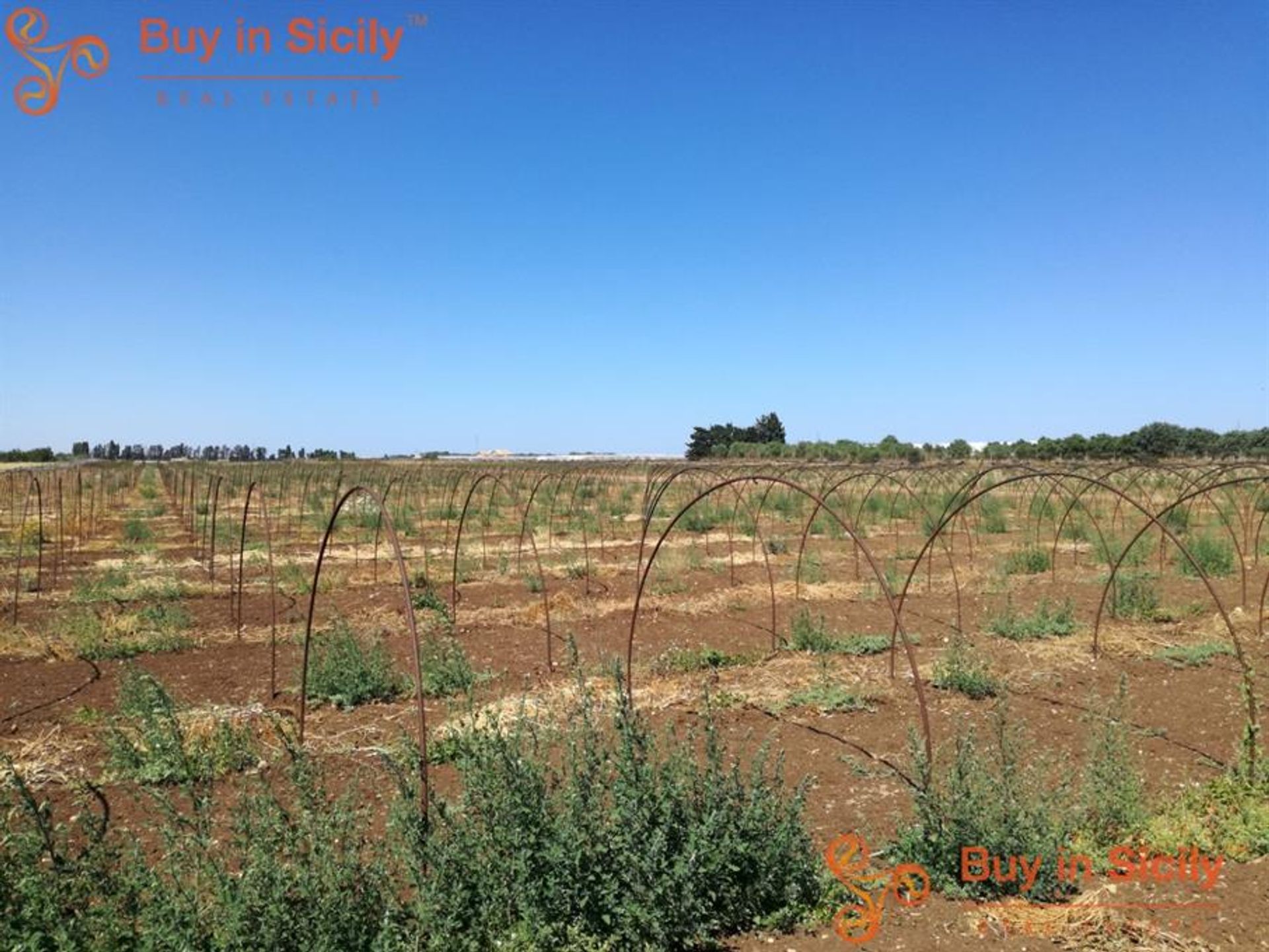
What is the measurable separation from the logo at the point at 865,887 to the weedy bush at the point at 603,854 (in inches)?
7.8

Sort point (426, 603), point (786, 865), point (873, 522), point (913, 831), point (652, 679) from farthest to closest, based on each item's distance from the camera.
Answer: point (873, 522), point (426, 603), point (652, 679), point (913, 831), point (786, 865)

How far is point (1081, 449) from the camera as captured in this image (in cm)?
4691

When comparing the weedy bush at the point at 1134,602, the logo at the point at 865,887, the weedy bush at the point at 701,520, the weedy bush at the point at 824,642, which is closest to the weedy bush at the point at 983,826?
the logo at the point at 865,887

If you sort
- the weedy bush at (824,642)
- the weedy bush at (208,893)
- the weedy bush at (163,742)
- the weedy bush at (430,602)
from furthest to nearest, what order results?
the weedy bush at (430,602)
the weedy bush at (824,642)
the weedy bush at (163,742)
the weedy bush at (208,893)

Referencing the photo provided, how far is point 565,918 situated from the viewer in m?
3.08

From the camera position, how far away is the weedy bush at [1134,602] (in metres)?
9.26

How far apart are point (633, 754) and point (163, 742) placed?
2968mm

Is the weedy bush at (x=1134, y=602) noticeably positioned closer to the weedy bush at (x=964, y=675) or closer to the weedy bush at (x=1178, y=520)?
the weedy bush at (x=964, y=675)

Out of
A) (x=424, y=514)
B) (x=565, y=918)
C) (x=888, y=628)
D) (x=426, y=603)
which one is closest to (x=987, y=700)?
(x=888, y=628)

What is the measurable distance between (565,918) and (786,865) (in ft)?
3.60

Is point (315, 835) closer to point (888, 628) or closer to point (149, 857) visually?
point (149, 857)

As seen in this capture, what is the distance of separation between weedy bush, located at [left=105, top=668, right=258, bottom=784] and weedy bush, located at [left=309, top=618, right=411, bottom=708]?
1124 mm

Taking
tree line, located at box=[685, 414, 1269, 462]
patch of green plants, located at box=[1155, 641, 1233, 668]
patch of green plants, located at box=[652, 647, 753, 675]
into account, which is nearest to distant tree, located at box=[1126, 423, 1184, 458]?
tree line, located at box=[685, 414, 1269, 462]

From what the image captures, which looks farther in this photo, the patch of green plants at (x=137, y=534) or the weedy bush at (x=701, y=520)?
the weedy bush at (x=701, y=520)
